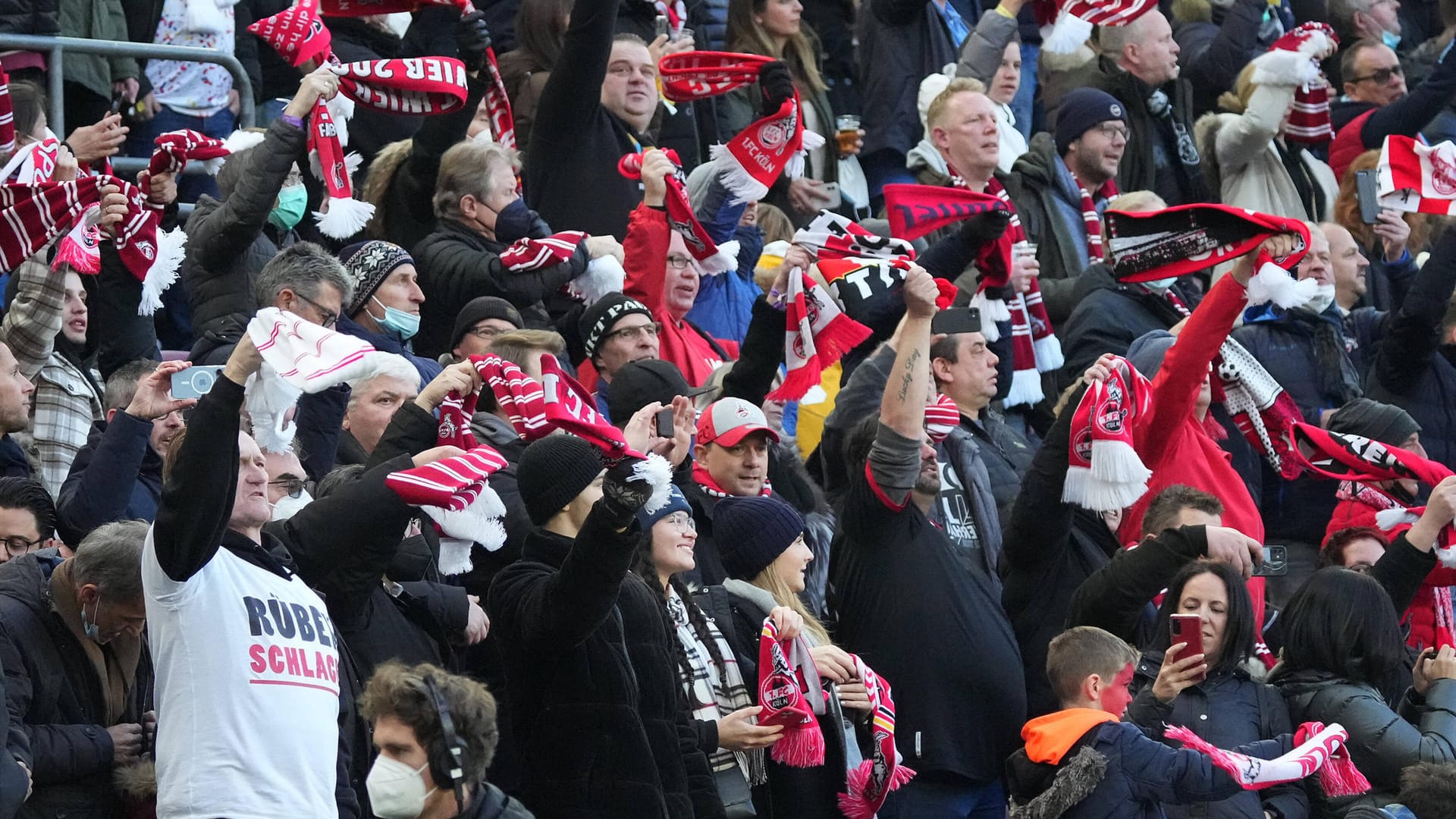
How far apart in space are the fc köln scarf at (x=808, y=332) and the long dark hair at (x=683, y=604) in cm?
131

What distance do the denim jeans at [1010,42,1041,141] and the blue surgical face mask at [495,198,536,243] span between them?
13.7 feet

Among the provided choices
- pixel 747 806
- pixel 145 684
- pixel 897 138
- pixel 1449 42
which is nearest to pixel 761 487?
pixel 747 806

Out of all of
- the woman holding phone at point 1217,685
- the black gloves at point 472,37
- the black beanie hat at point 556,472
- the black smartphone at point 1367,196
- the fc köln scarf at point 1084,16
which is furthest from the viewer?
the black smartphone at point 1367,196

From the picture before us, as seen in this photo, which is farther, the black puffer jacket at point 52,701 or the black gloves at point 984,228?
the black gloves at point 984,228

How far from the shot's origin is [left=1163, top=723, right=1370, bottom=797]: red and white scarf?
6324 millimetres

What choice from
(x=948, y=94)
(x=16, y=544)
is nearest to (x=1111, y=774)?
(x=16, y=544)

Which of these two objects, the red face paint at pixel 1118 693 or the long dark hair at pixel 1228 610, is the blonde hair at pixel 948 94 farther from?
the red face paint at pixel 1118 693

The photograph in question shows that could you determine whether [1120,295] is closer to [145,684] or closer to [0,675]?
[145,684]

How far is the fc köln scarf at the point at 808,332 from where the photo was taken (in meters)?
7.57

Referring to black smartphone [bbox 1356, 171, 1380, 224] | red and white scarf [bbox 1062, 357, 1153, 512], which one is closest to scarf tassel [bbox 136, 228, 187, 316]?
red and white scarf [bbox 1062, 357, 1153, 512]

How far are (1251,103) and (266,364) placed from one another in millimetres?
7933

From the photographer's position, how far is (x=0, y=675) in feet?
15.9

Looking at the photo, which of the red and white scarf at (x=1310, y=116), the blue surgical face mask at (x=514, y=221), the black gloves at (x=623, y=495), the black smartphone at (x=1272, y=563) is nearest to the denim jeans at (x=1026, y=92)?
the red and white scarf at (x=1310, y=116)

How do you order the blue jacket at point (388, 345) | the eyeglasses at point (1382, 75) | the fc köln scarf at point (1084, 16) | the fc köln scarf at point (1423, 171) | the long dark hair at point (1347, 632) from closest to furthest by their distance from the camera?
the long dark hair at point (1347, 632) < the blue jacket at point (388, 345) < the fc köln scarf at point (1423, 171) < the fc köln scarf at point (1084, 16) < the eyeglasses at point (1382, 75)
